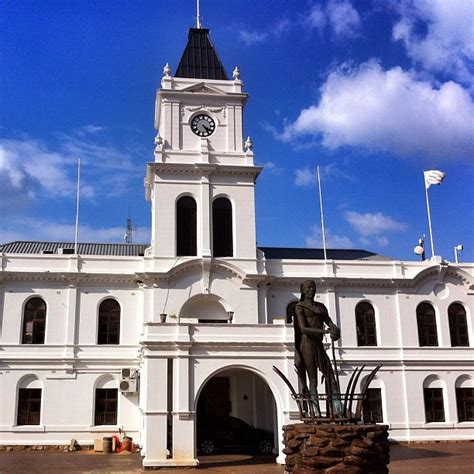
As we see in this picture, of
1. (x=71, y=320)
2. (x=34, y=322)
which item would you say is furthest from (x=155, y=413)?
(x=34, y=322)

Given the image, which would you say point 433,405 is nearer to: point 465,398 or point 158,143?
point 465,398

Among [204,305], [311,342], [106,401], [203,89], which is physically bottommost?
[106,401]

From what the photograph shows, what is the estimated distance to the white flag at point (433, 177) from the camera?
35.2m

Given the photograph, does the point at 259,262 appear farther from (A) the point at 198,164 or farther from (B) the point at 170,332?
(B) the point at 170,332

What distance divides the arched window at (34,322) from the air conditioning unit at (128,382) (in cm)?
A: 440

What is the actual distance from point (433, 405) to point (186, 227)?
50.7ft

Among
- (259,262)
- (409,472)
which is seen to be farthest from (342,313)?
(409,472)

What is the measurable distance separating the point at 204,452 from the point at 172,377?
4.33 meters

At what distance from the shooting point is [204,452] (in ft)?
86.7

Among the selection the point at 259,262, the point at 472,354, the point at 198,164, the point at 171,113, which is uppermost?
the point at 171,113

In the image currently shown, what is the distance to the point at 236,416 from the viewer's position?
29.8 metres

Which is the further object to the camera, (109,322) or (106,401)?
(109,322)

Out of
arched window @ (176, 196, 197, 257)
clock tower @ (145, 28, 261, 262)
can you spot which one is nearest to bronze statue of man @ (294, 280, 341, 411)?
clock tower @ (145, 28, 261, 262)

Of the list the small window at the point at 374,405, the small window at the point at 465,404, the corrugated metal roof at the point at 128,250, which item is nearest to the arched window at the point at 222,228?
the corrugated metal roof at the point at 128,250
